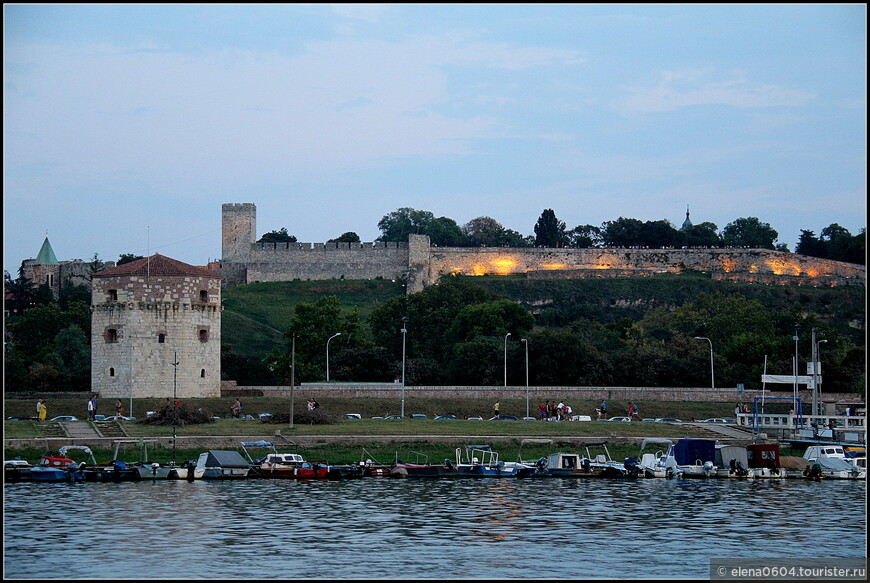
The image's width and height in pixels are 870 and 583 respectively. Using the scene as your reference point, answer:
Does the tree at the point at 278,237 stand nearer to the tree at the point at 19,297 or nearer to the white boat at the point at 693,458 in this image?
the tree at the point at 19,297

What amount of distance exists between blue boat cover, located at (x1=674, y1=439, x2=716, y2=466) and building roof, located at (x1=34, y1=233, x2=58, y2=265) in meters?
92.4

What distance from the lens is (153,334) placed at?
167 ft

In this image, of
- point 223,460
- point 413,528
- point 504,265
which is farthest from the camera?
point 504,265

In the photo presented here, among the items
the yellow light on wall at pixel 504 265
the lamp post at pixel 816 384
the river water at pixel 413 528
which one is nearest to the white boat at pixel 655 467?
the river water at pixel 413 528

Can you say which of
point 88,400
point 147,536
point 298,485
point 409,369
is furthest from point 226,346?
point 147,536

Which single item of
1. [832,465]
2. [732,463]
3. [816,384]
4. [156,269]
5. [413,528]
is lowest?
[413,528]

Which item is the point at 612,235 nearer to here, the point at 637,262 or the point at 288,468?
the point at 637,262

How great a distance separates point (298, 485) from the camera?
35.9 m

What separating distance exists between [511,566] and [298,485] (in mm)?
13629

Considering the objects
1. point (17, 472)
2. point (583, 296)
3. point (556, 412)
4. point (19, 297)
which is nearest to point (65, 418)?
point (17, 472)

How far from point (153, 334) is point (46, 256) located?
75890 mm

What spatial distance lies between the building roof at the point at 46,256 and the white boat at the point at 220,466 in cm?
8815

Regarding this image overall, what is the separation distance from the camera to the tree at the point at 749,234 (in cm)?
15162

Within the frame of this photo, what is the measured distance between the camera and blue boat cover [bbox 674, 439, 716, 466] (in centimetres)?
4047
